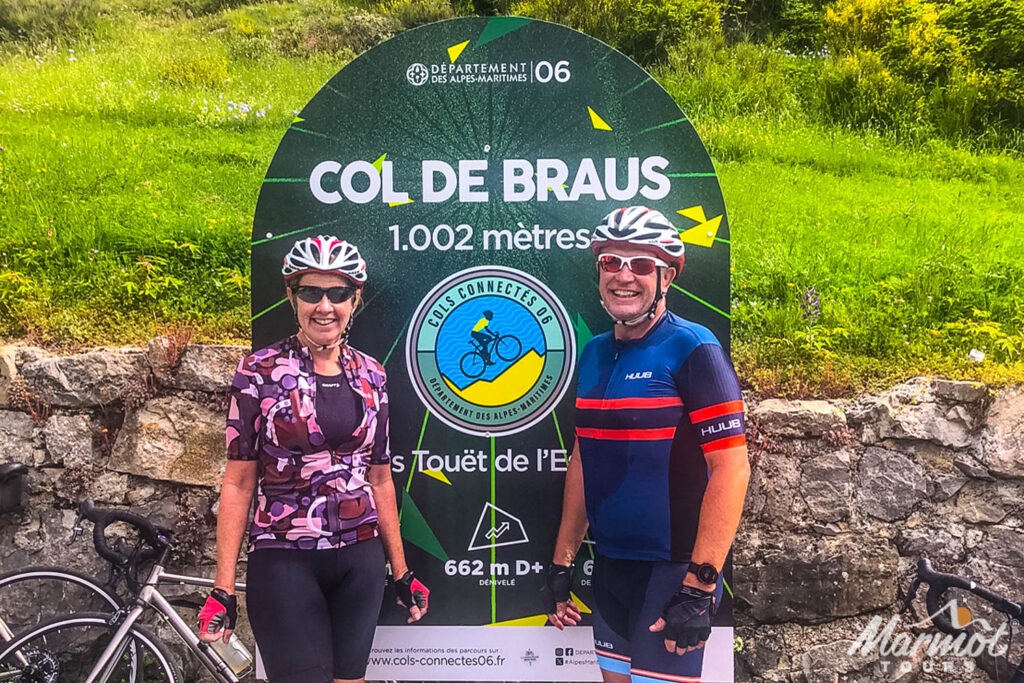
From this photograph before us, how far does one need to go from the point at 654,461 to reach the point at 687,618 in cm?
61

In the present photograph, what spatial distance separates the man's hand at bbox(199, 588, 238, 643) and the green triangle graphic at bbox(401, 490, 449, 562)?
76 cm

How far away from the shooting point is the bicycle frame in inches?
138

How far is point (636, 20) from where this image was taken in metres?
4.32

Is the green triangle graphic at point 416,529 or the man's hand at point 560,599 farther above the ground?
the green triangle graphic at point 416,529

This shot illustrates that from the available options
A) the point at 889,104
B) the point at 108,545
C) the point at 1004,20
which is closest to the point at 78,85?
the point at 108,545

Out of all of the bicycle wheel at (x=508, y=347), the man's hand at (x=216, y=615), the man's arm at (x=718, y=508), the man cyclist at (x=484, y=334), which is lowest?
the man's hand at (x=216, y=615)

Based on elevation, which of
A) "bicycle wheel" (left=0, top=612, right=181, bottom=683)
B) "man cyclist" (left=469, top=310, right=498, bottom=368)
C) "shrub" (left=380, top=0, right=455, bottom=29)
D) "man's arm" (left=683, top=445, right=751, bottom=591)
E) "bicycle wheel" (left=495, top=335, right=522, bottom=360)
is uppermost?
"shrub" (left=380, top=0, right=455, bottom=29)

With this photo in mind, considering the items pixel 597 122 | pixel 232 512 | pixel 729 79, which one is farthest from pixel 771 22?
pixel 232 512

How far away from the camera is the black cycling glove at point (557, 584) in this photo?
136 inches

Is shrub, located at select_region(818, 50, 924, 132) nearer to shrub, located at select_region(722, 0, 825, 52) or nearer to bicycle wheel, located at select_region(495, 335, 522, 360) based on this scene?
shrub, located at select_region(722, 0, 825, 52)

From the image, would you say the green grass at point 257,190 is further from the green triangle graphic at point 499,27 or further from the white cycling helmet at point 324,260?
the green triangle graphic at point 499,27

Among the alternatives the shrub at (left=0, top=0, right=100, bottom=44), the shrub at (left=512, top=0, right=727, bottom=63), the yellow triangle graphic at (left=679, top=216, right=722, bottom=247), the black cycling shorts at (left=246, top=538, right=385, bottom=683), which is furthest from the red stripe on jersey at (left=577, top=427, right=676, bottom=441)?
the shrub at (left=0, top=0, right=100, bottom=44)

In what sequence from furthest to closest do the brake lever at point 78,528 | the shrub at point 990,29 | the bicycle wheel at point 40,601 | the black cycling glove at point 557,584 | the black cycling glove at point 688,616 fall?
the shrub at point 990,29
the bicycle wheel at point 40,601
the brake lever at point 78,528
the black cycling glove at point 557,584
the black cycling glove at point 688,616

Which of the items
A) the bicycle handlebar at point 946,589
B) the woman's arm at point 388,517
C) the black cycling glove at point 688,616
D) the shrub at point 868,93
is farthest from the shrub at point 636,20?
the bicycle handlebar at point 946,589
